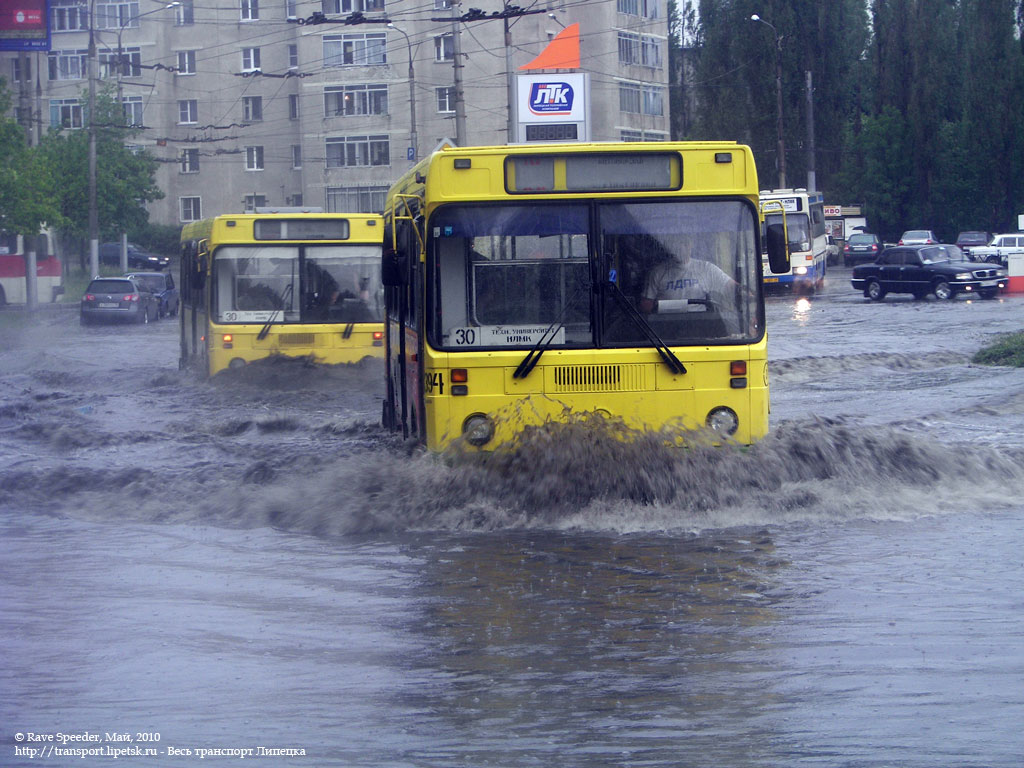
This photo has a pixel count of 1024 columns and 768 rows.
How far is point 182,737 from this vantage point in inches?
202

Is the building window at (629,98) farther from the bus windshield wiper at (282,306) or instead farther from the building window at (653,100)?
the bus windshield wiper at (282,306)

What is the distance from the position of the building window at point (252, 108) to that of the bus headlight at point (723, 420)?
66.4m

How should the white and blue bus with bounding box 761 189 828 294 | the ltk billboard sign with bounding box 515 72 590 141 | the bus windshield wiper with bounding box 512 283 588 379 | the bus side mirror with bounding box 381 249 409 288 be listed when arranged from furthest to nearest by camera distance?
the white and blue bus with bounding box 761 189 828 294 → the ltk billboard sign with bounding box 515 72 590 141 → the bus side mirror with bounding box 381 249 409 288 → the bus windshield wiper with bounding box 512 283 588 379

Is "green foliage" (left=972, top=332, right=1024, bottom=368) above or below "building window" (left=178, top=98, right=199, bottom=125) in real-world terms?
below

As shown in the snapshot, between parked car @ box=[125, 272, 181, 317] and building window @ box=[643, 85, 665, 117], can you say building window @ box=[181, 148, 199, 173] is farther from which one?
parked car @ box=[125, 272, 181, 317]

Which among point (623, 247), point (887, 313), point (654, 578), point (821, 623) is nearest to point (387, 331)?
point (623, 247)

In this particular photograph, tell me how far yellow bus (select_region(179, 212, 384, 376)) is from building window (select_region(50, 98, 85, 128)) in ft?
205

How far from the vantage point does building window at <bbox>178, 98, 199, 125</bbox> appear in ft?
247

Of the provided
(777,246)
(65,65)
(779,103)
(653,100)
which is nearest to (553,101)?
(777,246)

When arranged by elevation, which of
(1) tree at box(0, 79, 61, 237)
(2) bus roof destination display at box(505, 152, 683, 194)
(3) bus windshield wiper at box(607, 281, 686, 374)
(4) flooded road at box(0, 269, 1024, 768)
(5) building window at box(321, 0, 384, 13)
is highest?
(5) building window at box(321, 0, 384, 13)

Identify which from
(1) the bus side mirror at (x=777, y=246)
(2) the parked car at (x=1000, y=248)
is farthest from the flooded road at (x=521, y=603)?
(2) the parked car at (x=1000, y=248)

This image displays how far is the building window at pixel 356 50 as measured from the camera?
223 feet

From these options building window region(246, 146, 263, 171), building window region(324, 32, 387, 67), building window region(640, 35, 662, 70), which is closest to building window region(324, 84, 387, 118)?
building window region(324, 32, 387, 67)

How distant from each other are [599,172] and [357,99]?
61.8 meters
